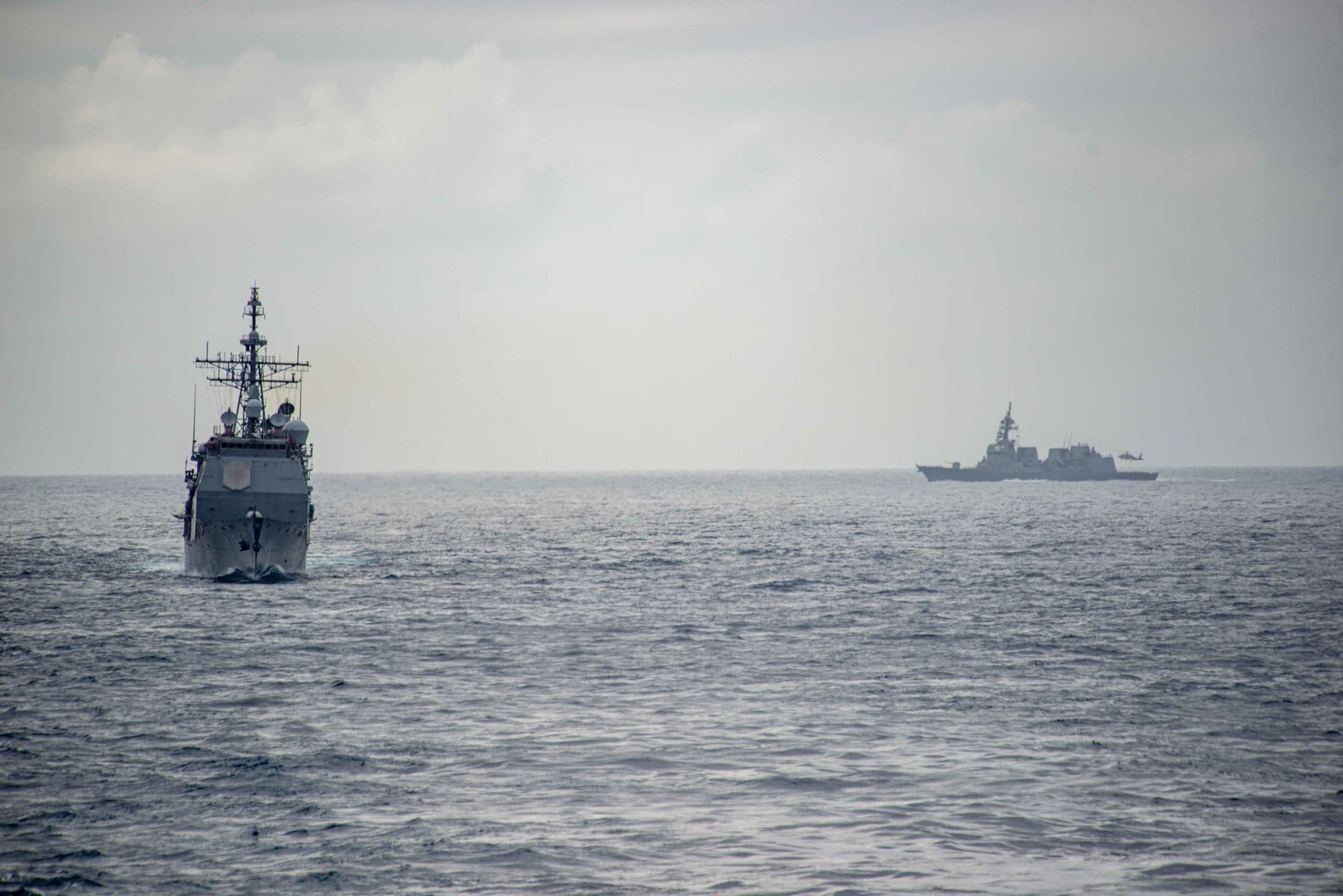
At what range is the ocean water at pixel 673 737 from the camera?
1423cm

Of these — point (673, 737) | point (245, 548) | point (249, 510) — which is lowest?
point (673, 737)

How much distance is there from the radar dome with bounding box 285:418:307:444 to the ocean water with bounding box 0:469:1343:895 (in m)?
7.72

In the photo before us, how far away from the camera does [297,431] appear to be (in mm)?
52875

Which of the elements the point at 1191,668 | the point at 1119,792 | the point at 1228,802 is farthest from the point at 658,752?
the point at 1191,668

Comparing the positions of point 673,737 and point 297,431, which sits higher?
point 297,431

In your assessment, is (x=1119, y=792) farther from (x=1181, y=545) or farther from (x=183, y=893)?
(x=1181, y=545)

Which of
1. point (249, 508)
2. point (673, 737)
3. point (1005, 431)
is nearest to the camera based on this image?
point (673, 737)

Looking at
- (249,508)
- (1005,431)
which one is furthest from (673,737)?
(1005,431)

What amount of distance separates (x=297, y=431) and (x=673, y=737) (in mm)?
37464

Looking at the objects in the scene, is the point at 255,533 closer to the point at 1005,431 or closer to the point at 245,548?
the point at 245,548

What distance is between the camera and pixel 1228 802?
16469 millimetres

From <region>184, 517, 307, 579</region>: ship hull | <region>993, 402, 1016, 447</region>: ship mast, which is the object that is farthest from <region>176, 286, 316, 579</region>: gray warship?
<region>993, 402, 1016, 447</region>: ship mast

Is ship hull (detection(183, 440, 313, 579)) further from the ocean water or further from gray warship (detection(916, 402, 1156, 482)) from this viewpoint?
gray warship (detection(916, 402, 1156, 482))

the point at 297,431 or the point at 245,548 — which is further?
the point at 297,431
